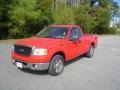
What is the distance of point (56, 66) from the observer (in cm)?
763

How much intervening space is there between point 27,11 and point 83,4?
19.9 m

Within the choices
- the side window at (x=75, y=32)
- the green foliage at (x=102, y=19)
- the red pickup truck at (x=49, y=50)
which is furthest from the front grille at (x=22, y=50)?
the green foliage at (x=102, y=19)

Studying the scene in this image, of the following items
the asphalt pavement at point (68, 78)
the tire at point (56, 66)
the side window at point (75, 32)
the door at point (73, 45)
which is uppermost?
the side window at point (75, 32)

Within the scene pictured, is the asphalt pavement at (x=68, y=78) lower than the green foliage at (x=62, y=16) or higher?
lower

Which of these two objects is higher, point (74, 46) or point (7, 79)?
point (74, 46)

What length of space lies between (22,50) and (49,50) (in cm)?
96

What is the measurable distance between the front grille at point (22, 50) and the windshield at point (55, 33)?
1349 mm

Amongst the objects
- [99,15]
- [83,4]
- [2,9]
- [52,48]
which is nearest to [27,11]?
[2,9]

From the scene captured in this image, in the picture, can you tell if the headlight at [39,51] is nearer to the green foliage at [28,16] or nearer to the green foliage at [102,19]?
the green foliage at [28,16]

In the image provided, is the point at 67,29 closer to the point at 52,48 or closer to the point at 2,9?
the point at 52,48

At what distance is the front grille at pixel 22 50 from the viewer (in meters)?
7.23

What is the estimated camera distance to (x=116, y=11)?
51375 mm

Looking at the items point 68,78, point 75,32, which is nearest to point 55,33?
point 75,32

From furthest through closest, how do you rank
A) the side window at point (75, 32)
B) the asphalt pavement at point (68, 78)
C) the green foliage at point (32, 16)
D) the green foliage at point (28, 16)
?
1. the green foliage at point (32, 16)
2. the green foliage at point (28, 16)
3. the side window at point (75, 32)
4. the asphalt pavement at point (68, 78)
